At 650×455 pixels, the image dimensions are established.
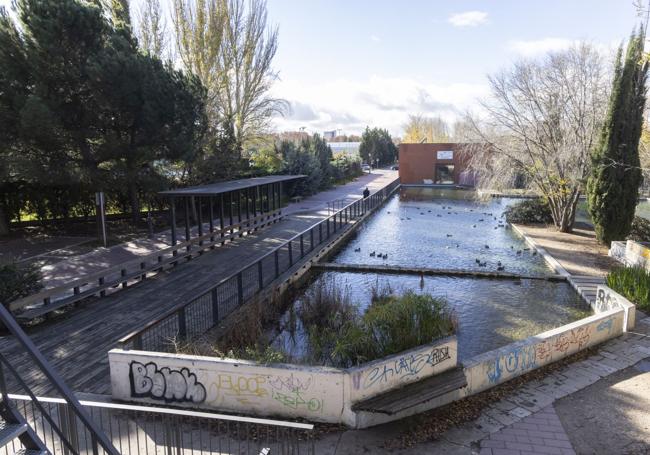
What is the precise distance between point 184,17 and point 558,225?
1001 inches

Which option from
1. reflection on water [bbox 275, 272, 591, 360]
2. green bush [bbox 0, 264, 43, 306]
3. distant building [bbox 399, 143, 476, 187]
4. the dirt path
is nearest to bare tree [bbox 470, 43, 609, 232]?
the dirt path

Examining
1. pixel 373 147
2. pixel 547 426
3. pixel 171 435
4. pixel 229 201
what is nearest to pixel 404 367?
pixel 547 426

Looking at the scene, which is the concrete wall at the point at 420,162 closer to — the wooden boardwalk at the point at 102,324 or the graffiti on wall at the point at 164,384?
the wooden boardwalk at the point at 102,324

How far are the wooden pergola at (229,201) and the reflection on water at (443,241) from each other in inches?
174

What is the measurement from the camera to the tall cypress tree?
53.1ft

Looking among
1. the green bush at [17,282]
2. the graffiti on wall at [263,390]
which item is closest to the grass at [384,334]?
the graffiti on wall at [263,390]

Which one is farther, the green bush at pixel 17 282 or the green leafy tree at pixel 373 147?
the green leafy tree at pixel 373 147

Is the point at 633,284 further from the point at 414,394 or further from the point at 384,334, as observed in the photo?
the point at 414,394

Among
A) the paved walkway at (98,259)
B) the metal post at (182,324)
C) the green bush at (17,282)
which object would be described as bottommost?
the paved walkway at (98,259)

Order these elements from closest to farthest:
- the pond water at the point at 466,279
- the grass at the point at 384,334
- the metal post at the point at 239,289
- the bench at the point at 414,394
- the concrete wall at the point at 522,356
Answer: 1. the bench at the point at 414,394
2. the concrete wall at the point at 522,356
3. the grass at the point at 384,334
4. the pond water at the point at 466,279
5. the metal post at the point at 239,289

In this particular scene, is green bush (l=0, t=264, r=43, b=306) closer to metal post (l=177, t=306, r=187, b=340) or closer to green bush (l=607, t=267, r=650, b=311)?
metal post (l=177, t=306, r=187, b=340)

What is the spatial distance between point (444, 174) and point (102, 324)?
42617 millimetres

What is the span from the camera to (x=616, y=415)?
625 cm

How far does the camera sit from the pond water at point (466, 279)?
956cm
